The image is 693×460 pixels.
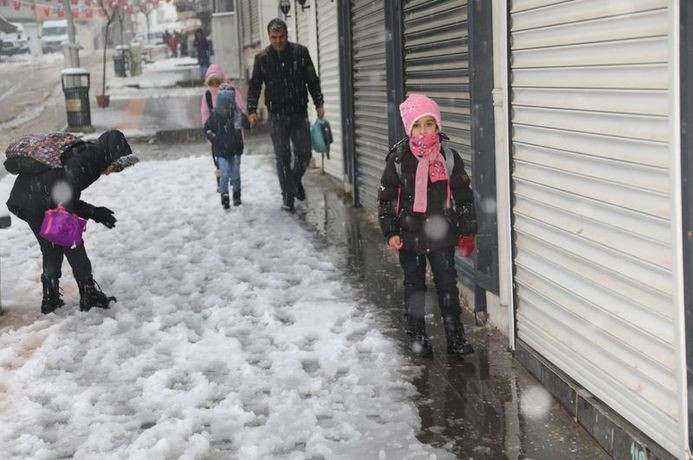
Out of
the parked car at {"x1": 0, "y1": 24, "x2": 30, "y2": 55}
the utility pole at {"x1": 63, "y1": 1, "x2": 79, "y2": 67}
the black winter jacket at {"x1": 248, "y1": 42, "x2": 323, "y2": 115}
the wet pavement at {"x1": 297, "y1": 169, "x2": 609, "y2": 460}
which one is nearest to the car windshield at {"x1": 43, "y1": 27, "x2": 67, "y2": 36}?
the parked car at {"x1": 0, "y1": 24, "x2": 30, "y2": 55}

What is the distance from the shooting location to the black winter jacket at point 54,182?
6.18 metres

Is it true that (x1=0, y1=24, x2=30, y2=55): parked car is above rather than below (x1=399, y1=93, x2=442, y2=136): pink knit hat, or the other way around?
above

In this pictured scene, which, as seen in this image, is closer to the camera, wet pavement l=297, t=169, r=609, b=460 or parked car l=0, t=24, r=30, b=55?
wet pavement l=297, t=169, r=609, b=460

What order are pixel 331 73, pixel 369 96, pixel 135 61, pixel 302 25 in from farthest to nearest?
pixel 135 61 → pixel 302 25 → pixel 331 73 → pixel 369 96

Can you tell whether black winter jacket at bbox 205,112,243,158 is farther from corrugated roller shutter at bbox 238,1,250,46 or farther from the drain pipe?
corrugated roller shutter at bbox 238,1,250,46

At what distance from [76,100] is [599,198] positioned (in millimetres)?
17531

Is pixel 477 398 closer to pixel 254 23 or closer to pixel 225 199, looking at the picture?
pixel 225 199

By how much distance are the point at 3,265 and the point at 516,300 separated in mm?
5063

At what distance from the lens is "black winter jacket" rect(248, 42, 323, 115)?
9.96m

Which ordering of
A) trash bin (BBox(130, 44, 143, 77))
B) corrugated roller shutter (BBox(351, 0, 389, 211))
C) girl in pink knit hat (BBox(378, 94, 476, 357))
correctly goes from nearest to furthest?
girl in pink knit hat (BBox(378, 94, 476, 357)), corrugated roller shutter (BBox(351, 0, 389, 211)), trash bin (BBox(130, 44, 143, 77))

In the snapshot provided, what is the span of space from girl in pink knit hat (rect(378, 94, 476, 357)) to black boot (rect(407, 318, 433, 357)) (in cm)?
1

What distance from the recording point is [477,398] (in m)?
4.61

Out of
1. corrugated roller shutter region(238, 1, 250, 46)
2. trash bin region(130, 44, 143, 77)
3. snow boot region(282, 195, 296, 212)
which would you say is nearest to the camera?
snow boot region(282, 195, 296, 212)

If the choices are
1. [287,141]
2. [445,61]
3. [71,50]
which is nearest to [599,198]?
[445,61]
